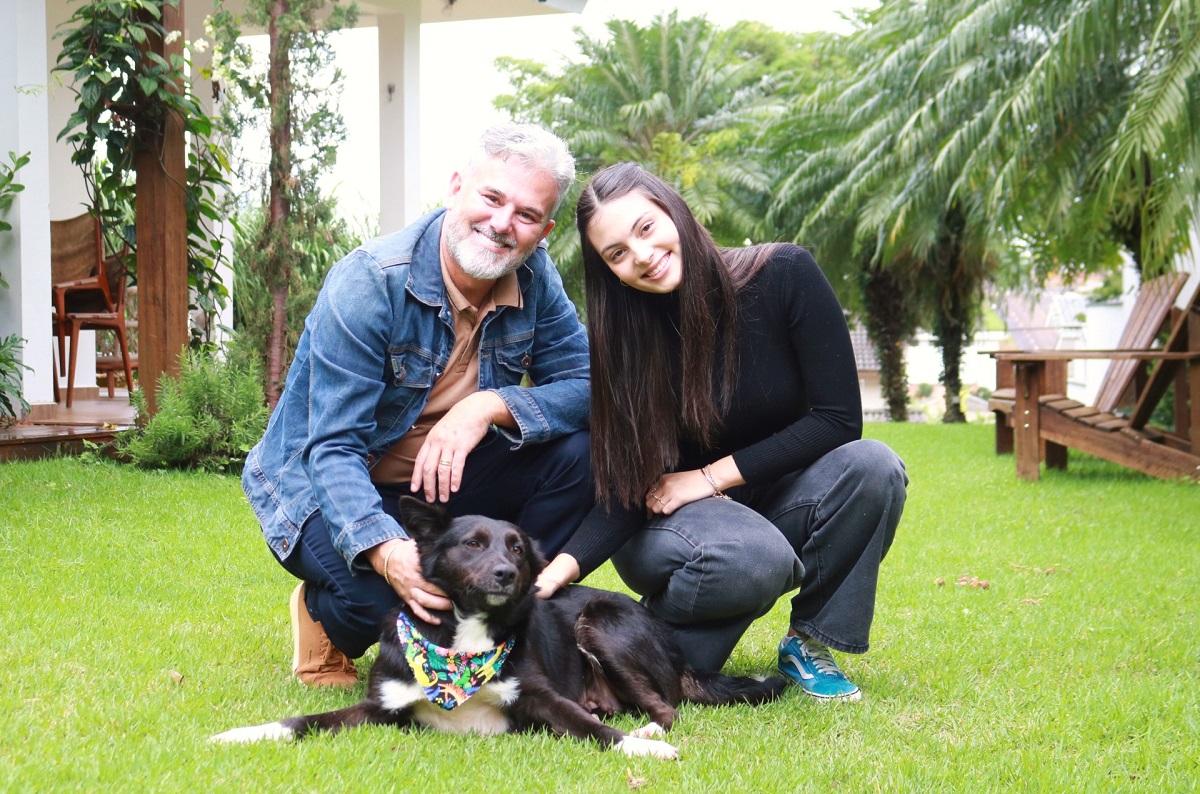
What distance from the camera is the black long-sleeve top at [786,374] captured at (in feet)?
10.7

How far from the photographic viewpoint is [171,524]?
5773 millimetres

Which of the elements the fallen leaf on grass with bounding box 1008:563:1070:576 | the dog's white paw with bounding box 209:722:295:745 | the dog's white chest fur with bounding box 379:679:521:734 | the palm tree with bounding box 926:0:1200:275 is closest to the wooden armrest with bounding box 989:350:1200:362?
the palm tree with bounding box 926:0:1200:275

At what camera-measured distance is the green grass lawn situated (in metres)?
2.55

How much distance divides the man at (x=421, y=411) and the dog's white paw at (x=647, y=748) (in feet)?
1.86

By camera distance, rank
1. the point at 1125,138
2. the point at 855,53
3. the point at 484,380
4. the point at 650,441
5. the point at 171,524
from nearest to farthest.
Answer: the point at 650,441
the point at 484,380
the point at 171,524
the point at 1125,138
the point at 855,53

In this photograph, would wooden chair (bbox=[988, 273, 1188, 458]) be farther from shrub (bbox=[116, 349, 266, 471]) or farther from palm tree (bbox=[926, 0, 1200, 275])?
shrub (bbox=[116, 349, 266, 471])

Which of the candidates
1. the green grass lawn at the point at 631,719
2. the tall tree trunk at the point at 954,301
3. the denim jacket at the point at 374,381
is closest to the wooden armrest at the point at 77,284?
the green grass lawn at the point at 631,719

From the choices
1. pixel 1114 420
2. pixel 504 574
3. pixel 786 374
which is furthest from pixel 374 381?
pixel 1114 420

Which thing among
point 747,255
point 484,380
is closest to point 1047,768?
point 747,255

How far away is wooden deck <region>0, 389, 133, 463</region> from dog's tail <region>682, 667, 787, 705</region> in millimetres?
5357

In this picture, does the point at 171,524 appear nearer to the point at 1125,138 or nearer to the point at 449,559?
the point at 449,559

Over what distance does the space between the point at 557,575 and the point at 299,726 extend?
2.66 feet

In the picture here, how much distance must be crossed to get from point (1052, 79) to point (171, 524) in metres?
8.60

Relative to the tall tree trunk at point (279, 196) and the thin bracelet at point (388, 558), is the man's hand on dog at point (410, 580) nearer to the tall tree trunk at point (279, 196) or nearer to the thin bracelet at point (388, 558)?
the thin bracelet at point (388, 558)
